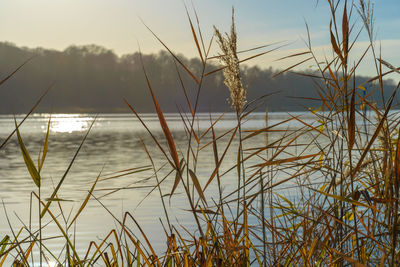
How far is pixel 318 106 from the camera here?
3652 millimetres

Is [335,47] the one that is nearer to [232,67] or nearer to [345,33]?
[345,33]

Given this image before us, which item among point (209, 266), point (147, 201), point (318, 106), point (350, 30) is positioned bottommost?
point (147, 201)

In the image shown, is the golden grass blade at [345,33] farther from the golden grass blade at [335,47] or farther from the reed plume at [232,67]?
the reed plume at [232,67]

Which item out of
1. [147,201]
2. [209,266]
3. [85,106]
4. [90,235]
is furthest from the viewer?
[85,106]

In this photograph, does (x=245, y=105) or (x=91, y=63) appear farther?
(x=91, y=63)

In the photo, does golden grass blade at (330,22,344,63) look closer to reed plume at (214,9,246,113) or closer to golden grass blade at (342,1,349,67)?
golden grass blade at (342,1,349,67)

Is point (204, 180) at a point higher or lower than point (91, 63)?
lower

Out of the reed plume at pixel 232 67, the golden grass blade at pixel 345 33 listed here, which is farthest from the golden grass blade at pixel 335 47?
the reed plume at pixel 232 67

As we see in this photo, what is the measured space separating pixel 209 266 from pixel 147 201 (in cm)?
760

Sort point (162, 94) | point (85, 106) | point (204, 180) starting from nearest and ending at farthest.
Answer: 1. point (204, 180)
2. point (162, 94)
3. point (85, 106)

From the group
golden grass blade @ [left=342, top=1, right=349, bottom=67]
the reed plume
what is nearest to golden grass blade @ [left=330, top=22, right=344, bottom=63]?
golden grass blade @ [left=342, top=1, right=349, bottom=67]

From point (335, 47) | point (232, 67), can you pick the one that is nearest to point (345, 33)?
point (335, 47)

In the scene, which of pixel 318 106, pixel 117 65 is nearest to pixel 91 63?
pixel 117 65

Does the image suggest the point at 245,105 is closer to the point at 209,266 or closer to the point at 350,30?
the point at 350,30
